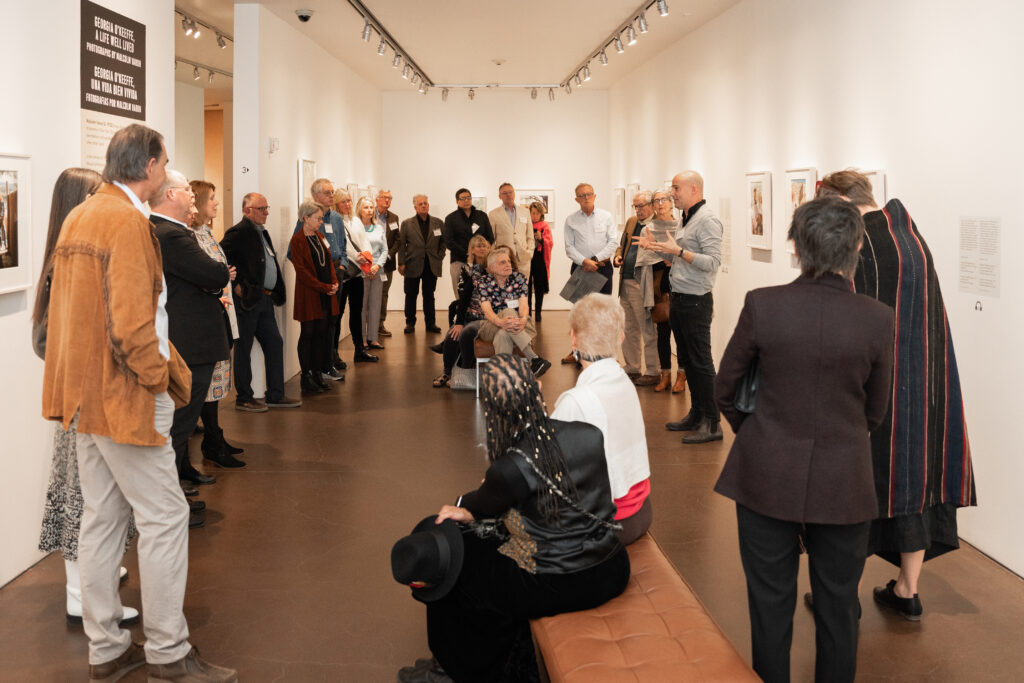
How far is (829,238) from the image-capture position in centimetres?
301

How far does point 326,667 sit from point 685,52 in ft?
34.4

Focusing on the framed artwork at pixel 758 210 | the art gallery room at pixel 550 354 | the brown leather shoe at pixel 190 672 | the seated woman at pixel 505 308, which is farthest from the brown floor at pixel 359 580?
the framed artwork at pixel 758 210

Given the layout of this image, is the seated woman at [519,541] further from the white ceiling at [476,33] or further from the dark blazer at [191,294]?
the white ceiling at [476,33]

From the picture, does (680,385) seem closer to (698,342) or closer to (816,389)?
(698,342)

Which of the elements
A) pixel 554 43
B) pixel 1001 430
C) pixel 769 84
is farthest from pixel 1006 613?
pixel 554 43

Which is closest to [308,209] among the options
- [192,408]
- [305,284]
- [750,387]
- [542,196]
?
[305,284]

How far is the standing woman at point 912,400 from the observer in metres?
3.91

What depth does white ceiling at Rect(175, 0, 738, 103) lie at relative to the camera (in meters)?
10.5

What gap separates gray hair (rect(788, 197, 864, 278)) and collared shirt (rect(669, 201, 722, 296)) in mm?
4392

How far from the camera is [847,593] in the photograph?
124 inches

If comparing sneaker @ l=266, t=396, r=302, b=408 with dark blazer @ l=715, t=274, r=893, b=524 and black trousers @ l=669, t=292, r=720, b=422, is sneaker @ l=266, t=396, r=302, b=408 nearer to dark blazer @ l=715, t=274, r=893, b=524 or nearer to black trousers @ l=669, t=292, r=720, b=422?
black trousers @ l=669, t=292, r=720, b=422

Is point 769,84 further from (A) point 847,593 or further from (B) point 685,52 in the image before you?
(A) point 847,593

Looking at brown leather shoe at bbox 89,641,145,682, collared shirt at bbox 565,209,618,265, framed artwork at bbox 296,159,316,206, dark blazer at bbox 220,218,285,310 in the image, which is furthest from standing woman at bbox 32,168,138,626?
collared shirt at bbox 565,209,618,265

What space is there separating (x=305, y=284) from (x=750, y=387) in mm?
6800
